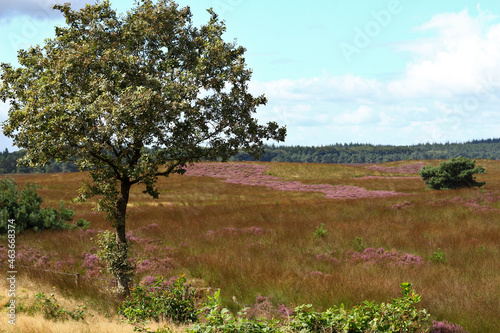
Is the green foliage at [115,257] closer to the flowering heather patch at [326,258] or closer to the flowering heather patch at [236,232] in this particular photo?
the flowering heather patch at [326,258]

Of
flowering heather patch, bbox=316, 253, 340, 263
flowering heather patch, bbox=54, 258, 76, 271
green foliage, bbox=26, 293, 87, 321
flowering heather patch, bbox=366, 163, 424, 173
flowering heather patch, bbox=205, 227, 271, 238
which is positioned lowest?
flowering heather patch, bbox=54, 258, 76, 271

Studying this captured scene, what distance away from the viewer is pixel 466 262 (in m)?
11.7

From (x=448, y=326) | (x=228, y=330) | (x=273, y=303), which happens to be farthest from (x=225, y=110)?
(x=448, y=326)

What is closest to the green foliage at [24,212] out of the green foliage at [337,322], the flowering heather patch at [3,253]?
the flowering heather patch at [3,253]

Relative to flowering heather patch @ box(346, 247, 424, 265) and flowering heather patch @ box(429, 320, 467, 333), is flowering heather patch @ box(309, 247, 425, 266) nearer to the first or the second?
flowering heather patch @ box(346, 247, 424, 265)

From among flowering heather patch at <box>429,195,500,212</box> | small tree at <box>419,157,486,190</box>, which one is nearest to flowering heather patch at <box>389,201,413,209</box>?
flowering heather patch at <box>429,195,500,212</box>

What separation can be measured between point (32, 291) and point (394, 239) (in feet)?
44.1

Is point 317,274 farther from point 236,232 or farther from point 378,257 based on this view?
point 236,232

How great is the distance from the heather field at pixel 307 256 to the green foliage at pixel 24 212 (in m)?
1.05

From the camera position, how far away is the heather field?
893 centimetres

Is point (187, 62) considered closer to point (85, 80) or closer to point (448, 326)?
point (85, 80)

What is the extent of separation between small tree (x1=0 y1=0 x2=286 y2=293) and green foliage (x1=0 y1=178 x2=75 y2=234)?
10.6m

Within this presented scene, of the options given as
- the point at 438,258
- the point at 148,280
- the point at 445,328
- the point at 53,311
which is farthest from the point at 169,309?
the point at 438,258

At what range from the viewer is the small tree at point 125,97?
8.70m
